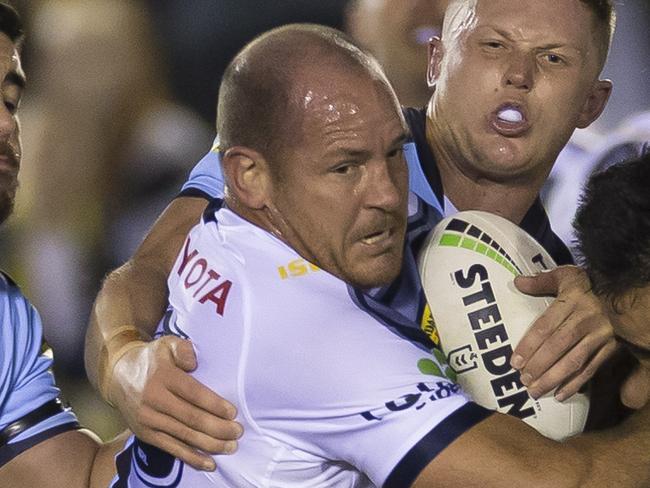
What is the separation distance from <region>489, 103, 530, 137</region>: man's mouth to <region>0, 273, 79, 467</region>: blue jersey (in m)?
0.91

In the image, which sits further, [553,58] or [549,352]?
[553,58]

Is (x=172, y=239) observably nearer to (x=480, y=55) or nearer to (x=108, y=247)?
(x=480, y=55)

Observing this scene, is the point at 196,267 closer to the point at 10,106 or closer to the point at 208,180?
the point at 208,180

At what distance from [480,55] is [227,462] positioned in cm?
86

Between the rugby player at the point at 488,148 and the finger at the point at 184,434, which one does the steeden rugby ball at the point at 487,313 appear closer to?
the rugby player at the point at 488,148

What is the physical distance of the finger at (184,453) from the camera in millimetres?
1722

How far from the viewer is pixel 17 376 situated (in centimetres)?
224

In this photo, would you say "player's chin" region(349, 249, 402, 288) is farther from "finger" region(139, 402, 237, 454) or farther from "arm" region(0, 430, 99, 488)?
"arm" region(0, 430, 99, 488)

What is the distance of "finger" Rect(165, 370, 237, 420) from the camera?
1690mm

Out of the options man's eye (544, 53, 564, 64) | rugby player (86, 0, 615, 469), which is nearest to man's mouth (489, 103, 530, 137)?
rugby player (86, 0, 615, 469)

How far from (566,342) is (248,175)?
519mm

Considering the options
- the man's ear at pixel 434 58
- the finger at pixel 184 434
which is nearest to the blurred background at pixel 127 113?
the man's ear at pixel 434 58

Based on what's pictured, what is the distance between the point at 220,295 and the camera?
1703mm

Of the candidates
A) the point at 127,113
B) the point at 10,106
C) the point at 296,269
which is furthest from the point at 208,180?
the point at 127,113
